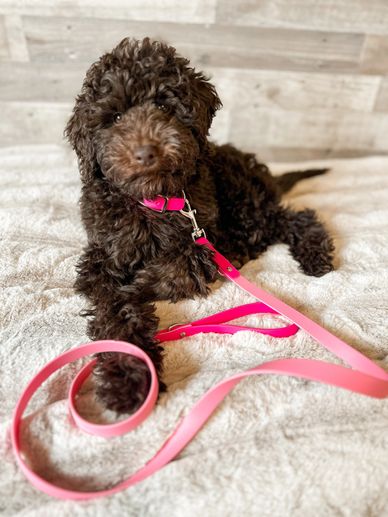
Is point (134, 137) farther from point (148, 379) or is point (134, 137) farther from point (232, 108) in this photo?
point (232, 108)

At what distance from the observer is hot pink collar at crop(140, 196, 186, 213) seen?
179 cm

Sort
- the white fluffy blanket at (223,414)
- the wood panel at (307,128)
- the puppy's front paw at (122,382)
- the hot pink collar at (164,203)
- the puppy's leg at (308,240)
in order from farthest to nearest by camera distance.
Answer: the wood panel at (307,128)
the puppy's leg at (308,240)
the hot pink collar at (164,203)
the puppy's front paw at (122,382)
the white fluffy blanket at (223,414)

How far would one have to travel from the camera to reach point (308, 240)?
7.22 ft

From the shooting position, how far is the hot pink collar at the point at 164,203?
1.79m

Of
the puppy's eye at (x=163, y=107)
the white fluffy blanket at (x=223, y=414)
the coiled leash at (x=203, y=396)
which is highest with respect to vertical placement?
the puppy's eye at (x=163, y=107)

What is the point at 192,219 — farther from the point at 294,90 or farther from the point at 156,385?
the point at 294,90

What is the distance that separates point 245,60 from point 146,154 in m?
1.75

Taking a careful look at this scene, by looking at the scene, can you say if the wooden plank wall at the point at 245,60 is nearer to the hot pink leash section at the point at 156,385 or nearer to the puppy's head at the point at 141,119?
the puppy's head at the point at 141,119

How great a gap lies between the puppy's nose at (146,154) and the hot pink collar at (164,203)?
247mm

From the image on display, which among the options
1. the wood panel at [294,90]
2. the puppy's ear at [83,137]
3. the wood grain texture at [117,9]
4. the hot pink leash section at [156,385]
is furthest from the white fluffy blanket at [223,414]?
the wood grain texture at [117,9]

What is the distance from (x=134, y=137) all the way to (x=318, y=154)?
2140 millimetres

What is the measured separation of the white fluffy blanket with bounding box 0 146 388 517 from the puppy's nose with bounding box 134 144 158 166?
63 centimetres

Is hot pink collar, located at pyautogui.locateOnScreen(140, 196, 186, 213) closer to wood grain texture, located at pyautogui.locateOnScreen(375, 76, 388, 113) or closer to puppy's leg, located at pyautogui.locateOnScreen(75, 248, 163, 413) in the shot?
puppy's leg, located at pyautogui.locateOnScreen(75, 248, 163, 413)

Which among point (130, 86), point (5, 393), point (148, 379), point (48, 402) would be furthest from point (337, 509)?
point (130, 86)
